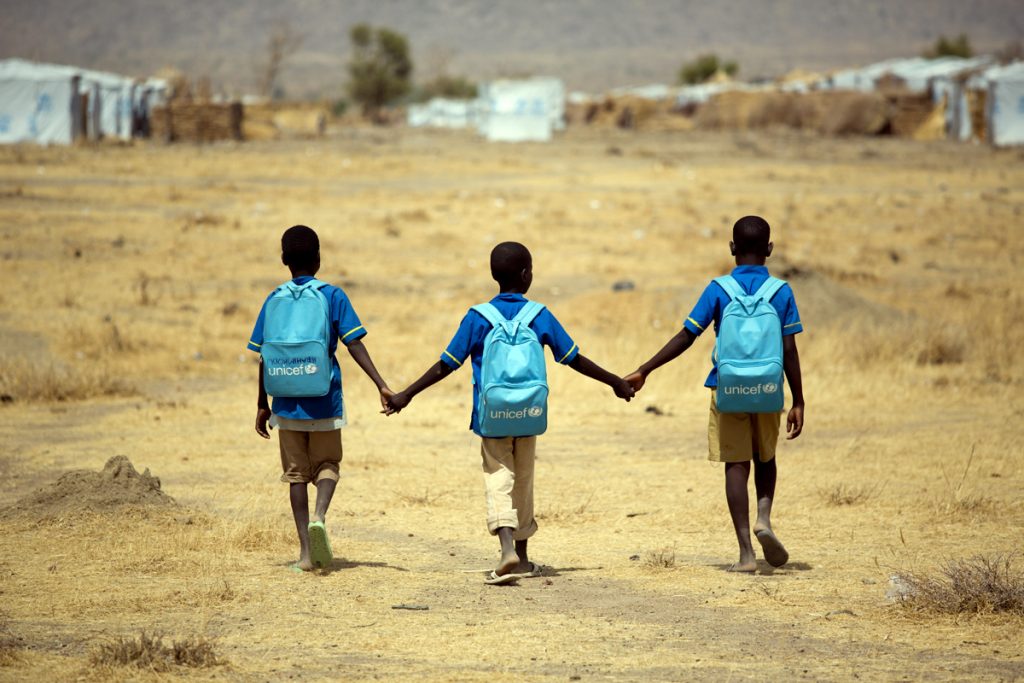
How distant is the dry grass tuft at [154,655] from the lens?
4387 mm

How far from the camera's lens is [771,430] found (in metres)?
5.91

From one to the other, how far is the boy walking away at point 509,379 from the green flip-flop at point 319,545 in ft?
2.12

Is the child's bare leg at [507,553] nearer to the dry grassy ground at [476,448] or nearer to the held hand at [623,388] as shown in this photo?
the dry grassy ground at [476,448]

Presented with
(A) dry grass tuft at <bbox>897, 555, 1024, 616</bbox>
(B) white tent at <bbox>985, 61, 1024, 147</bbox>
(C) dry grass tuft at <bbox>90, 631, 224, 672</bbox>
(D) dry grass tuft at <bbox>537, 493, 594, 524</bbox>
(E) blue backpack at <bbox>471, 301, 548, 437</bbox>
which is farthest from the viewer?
(B) white tent at <bbox>985, 61, 1024, 147</bbox>

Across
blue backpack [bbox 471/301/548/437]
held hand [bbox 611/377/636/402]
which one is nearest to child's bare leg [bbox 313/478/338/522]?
blue backpack [bbox 471/301/548/437]

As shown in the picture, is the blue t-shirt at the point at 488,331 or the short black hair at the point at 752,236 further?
the short black hair at the point at 752,236

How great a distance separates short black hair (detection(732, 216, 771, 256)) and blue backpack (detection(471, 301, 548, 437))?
104 cm

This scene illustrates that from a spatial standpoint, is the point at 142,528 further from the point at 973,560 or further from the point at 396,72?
the point at 396,72

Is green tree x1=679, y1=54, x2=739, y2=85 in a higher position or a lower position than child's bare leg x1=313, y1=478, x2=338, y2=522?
higher

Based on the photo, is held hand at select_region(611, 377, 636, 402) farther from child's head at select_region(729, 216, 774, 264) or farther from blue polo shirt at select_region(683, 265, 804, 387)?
child's head at select_region(729, 216, 774, 264)

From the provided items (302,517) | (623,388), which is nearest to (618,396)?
(623,388)

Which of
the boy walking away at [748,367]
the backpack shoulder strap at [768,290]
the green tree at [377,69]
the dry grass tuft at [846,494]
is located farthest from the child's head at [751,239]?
the green tree at [377,69]

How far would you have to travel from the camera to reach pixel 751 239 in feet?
19.3

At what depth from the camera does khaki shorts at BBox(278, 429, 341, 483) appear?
5918 millimetres
